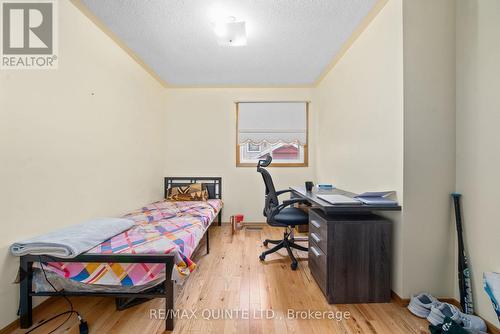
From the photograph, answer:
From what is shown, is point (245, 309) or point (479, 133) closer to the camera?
point (479, 133)

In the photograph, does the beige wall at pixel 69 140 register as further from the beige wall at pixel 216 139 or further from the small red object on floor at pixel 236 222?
the small red object on floor at pixel 236 222

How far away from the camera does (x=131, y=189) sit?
8.96 feet

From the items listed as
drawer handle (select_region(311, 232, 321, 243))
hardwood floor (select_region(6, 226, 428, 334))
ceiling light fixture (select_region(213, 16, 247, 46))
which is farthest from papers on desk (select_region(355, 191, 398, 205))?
ceiling light fixture (select_region(213, 16, 247, 46))

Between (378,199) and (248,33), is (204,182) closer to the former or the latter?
(248,33)

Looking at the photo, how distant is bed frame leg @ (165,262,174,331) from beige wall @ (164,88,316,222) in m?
2.40

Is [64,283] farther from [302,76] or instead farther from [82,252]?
[302,76]

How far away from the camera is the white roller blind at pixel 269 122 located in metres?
3.81

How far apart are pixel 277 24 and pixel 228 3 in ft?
1.74

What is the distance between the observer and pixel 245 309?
1582mm

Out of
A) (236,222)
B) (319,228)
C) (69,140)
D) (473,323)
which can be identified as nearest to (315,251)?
(319,228)

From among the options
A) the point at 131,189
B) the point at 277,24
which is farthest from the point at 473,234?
the point at 131,189

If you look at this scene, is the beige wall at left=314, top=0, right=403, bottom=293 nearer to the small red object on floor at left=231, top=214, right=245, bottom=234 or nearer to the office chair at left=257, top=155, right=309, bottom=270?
the office chair at left=257, top=155, right=309, bottom=270

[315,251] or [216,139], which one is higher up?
[216,139]

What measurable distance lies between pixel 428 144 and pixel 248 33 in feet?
6.47
